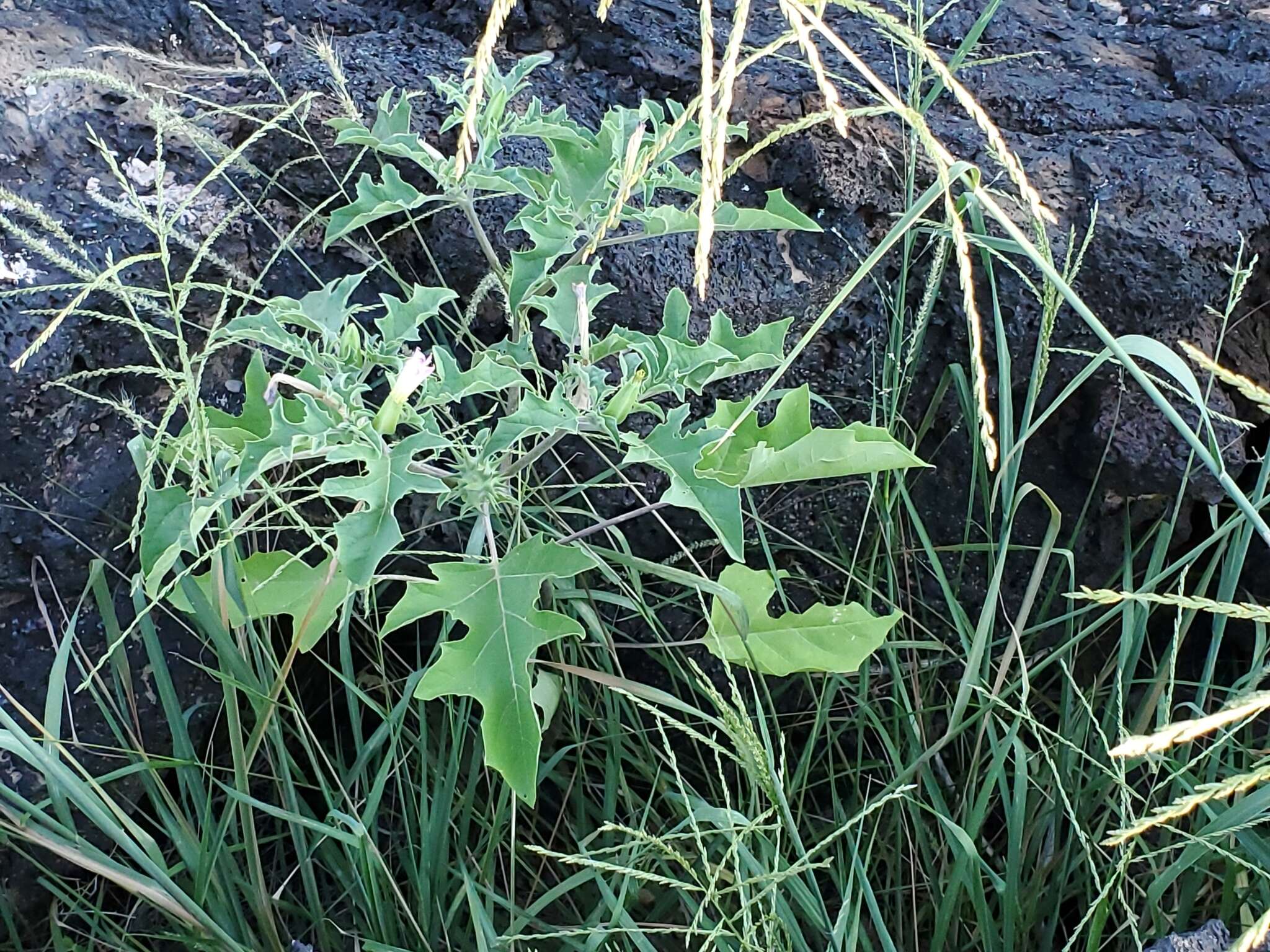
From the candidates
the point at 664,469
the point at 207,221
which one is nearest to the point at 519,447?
the point at 664,469

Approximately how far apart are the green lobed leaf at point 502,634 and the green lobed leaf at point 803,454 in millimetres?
217

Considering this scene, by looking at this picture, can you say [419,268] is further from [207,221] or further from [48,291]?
[48,291]

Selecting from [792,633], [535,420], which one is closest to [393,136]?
[535,420]

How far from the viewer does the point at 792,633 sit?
49.1 inches

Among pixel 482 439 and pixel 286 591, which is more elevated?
pixel 482 439

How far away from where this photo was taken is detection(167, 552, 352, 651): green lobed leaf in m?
1.14

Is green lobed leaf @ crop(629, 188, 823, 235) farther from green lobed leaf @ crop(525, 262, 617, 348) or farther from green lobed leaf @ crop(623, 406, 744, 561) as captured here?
green lobed leaf @ crop(623, 406, 744, 561)

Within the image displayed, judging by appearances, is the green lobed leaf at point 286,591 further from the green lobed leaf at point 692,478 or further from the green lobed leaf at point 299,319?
the green lobed leaf at point 692,478

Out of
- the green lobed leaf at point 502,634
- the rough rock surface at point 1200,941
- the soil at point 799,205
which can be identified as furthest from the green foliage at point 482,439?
the rough rock surface at point 1200,941

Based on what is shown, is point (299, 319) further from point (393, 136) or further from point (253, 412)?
point (393, 136)

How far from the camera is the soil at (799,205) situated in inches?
55.3

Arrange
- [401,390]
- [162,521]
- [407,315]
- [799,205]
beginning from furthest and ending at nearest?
[799,205] → [407,315] → [162,521] → [401,390]

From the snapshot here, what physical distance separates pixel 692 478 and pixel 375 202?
1.85 feet

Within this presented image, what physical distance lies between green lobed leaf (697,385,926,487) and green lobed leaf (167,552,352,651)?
0.44 meters
